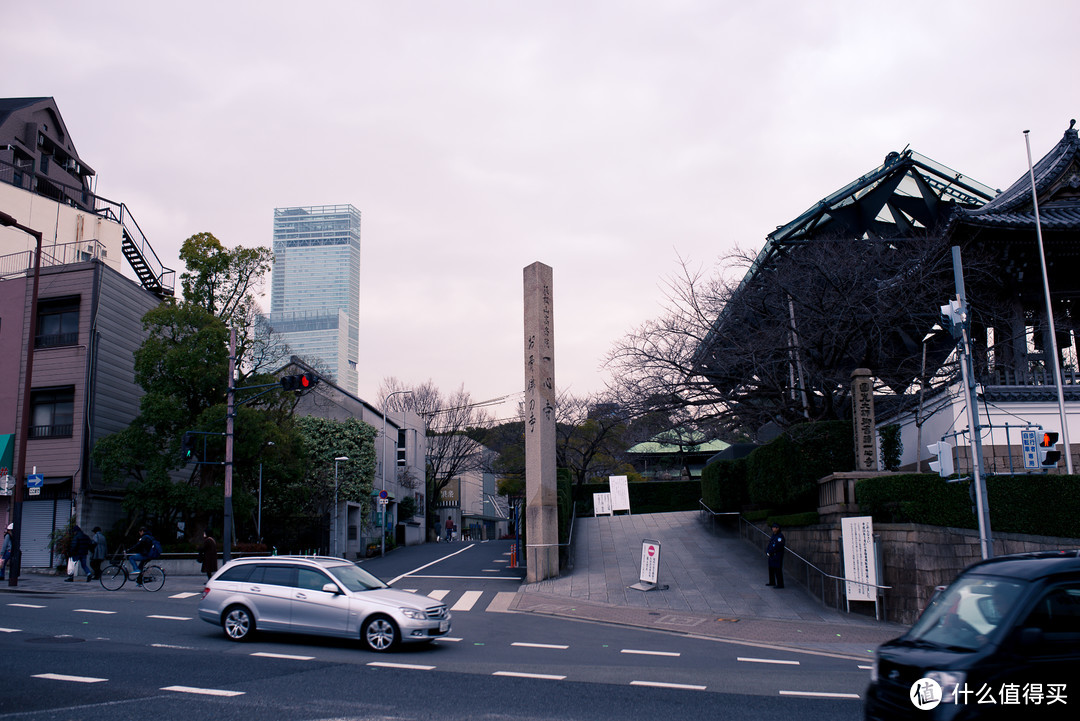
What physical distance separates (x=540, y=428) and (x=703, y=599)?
23.9 feet

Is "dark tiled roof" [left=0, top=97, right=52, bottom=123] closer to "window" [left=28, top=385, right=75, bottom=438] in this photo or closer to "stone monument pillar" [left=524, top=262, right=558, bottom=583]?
"window" [left=28, top=385, right=75, bottom=438]

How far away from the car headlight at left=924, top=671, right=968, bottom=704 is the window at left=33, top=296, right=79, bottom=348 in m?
31.9

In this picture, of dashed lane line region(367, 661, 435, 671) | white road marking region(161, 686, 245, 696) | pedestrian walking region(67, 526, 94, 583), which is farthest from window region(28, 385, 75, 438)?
white road marking region(161, 686, 245, 696)

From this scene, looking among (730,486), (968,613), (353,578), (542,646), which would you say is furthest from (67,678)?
(730,486)

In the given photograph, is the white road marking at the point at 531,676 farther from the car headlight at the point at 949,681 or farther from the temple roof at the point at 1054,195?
the temple roof at the point at 1054,195

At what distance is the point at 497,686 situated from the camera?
9836mm

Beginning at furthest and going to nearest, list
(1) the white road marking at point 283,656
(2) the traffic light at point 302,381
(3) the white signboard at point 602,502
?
(3) the white signboard at point 602,502, (2) the traffic light at point 302,381, (1) the white road marking at point 283,656

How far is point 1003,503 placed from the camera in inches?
680

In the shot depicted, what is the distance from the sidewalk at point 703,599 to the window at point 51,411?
19172mm

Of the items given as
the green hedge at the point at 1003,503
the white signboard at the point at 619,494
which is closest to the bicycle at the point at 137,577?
the green hedge at the point at 1003,503

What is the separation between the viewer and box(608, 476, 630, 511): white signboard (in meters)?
38.1

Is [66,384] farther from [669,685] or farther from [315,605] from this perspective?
[669,685]

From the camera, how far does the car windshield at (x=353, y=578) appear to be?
43.5 ft

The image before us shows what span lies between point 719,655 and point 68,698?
9.32 m
